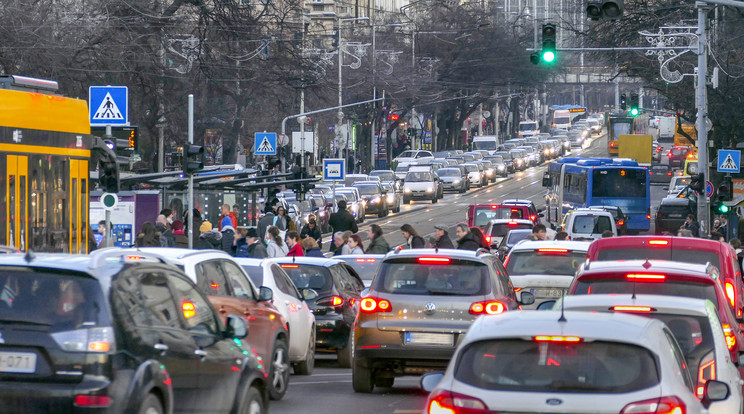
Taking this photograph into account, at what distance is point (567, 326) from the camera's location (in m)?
7.14

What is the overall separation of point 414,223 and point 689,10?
51.6ft

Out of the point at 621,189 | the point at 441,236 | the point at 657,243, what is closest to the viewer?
the point at 657,243

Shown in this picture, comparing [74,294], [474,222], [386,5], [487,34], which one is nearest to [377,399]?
[74,294]

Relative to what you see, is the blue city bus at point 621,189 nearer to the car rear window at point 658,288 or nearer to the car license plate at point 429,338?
the car license plate at point 429,338

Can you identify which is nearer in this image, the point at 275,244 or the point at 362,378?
the point at 362,378

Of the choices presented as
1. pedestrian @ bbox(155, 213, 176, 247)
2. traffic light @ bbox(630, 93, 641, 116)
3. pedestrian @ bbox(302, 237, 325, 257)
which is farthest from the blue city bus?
pedestrian @ bbox(302, 237, 325, 257)

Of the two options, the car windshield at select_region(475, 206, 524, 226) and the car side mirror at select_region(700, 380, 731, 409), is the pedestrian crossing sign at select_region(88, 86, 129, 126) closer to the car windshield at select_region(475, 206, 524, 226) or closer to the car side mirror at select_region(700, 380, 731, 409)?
the car side mirror at select_region(700, 380, 731, 409)

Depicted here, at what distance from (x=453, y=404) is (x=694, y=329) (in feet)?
9.35

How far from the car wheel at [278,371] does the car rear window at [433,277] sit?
1255 mm

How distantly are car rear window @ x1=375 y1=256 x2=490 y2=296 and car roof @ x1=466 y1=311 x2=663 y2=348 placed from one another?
19.7ft

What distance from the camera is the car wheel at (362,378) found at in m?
13.6

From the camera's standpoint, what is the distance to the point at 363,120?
298ft

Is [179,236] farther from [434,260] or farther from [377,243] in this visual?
[434,260]

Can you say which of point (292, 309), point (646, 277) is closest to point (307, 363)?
point (292, 309)
